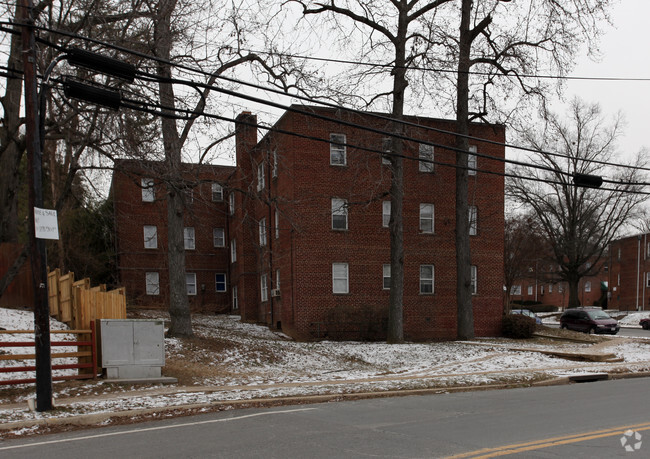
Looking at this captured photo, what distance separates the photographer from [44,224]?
397 inches

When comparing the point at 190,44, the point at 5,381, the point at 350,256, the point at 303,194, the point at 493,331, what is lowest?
the point at 493,331

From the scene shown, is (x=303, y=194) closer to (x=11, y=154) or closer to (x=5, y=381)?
(x=11, y=154)

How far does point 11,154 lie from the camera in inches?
708

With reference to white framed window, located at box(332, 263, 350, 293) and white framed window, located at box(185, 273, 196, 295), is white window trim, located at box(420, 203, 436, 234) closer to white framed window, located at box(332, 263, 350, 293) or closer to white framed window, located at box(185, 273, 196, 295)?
white framed window, located at box(332, 263, 350, 293)

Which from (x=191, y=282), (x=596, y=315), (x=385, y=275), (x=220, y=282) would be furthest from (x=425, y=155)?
(x=191, y=282)

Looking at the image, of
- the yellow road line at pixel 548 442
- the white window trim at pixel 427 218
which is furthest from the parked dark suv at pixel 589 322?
the yellow road line at pixel 548 442

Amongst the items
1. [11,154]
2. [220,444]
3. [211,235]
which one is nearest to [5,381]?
[220,444]

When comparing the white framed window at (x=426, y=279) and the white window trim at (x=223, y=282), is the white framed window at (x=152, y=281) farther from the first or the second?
the white framed window at (x=426, y=279)

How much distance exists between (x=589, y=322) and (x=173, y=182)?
29540 mm

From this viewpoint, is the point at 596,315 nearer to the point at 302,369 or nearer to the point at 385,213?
the point at 385,213

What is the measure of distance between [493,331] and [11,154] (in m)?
23.1

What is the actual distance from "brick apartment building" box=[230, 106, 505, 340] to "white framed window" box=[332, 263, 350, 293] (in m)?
0.05

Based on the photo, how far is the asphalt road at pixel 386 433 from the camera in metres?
7.23

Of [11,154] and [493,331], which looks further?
[493,331]
